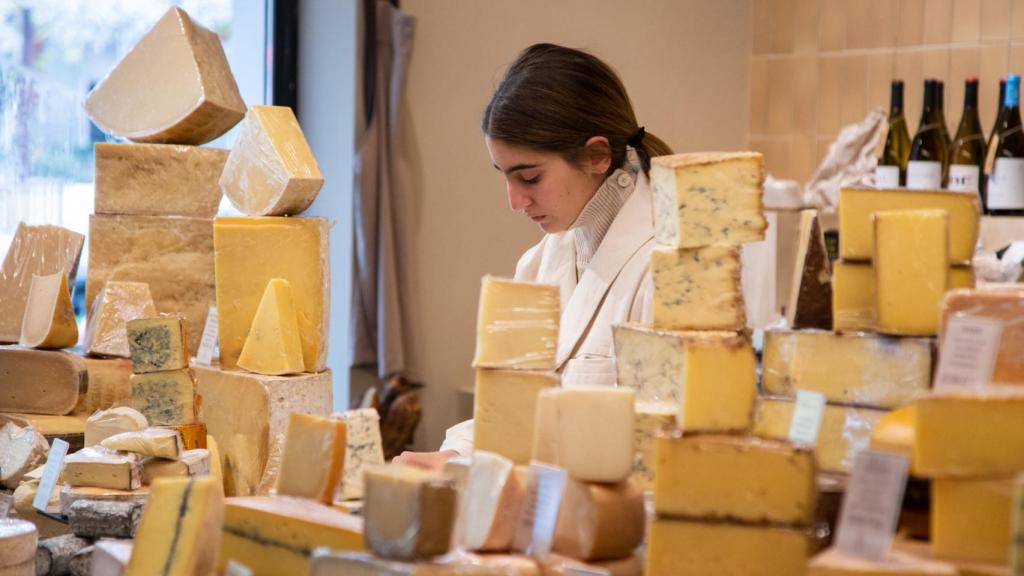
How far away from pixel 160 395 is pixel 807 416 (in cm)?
141

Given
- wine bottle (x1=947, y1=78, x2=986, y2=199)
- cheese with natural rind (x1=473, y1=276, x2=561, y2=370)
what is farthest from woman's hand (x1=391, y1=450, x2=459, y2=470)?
wine bottle (x1=947, y1=78, x2=986, y2=199)

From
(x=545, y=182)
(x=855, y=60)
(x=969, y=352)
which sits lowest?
(x=969, y=352)

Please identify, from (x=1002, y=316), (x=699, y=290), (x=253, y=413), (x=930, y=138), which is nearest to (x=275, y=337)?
(x=253, y=413)

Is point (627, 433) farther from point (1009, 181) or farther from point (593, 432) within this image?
point (1009, 181)

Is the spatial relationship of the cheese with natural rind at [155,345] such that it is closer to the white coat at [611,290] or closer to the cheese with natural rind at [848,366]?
the white coat at [611,290]

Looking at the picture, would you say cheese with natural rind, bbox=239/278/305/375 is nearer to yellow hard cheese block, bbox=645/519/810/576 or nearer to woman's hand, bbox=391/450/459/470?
woman's hand, bbox=391/450/459/470

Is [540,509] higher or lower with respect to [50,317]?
lower

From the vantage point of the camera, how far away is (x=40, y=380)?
2.62 meters

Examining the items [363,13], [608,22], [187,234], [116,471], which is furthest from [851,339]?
[608,22]

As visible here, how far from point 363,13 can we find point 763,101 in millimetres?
2122

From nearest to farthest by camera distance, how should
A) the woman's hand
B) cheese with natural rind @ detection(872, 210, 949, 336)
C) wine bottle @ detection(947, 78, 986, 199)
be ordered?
cheese with natural rind @ detection(872, 210, 949, 336) → the woman's hand → wine bottle @ detection(947, 78, 986, 199)

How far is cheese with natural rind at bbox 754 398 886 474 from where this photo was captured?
1.56 m

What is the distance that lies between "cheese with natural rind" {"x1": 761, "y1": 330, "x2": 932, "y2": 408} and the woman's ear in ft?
3.30

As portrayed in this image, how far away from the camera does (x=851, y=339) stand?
5.19 feet
